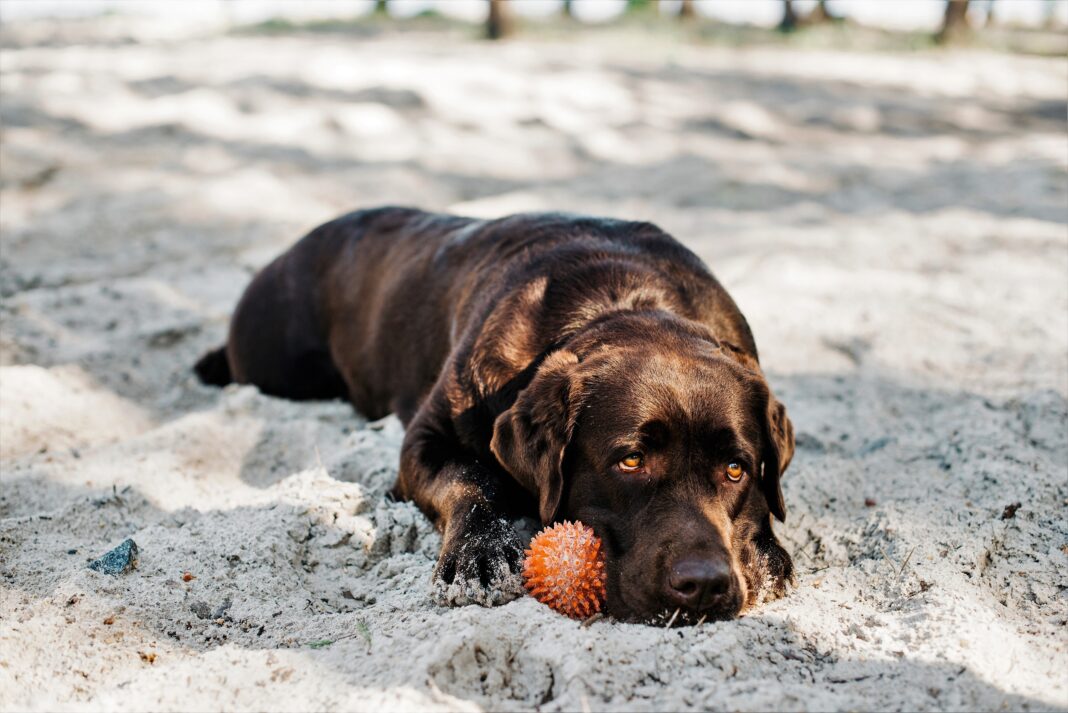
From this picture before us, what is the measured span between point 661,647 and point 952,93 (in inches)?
504

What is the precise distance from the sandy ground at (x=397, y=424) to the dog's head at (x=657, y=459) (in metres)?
0.16

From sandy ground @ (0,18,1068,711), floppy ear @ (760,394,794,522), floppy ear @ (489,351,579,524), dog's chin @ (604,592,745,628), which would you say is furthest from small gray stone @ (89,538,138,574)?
floppy ear @ (760,394,794,522)

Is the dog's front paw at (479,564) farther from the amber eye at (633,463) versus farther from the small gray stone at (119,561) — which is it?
the small gray stone at (119,561)

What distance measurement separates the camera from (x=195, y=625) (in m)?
2.75

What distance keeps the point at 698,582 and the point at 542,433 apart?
0.72 m

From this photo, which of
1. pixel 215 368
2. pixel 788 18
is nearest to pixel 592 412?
pixel 215 368

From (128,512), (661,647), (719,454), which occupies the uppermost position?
(719,454)

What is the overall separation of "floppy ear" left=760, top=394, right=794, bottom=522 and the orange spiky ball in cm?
66

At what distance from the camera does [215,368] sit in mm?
5629

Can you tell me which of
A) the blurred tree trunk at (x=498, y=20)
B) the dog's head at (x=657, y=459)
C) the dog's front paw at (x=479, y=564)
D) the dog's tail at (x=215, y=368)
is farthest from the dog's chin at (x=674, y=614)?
the blurred tree trunk at (x=498, y=20)

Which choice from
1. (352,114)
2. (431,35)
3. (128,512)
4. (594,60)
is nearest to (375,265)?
(128,512)

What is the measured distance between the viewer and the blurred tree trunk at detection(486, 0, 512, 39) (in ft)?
52.7

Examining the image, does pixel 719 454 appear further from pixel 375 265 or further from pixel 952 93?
pixel 952 93

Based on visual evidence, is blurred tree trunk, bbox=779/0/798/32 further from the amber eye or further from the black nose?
the black nose
